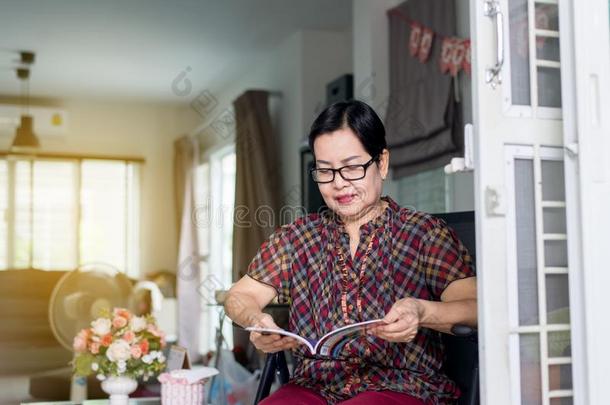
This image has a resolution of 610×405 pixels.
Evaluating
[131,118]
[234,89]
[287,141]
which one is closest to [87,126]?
[131,118]

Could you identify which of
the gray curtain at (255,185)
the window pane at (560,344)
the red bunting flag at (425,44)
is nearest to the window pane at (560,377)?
the window pane at (560,344)

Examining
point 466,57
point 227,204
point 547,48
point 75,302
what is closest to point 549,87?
point 547,48

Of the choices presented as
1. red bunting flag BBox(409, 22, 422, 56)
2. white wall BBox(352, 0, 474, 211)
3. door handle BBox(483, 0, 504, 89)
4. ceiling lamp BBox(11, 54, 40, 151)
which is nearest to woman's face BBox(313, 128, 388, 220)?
door handle BBox(483, 0, 504, 89)

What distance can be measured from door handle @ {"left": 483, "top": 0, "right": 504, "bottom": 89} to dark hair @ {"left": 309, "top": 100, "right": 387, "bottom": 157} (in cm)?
40

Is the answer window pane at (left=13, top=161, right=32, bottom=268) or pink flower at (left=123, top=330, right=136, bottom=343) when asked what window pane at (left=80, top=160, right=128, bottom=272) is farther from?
pink flower at (left=123, top=330, right=136, bottom=343)

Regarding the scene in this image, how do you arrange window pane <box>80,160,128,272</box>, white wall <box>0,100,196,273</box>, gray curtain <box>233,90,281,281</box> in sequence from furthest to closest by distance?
white wall <box>0,100,196,273</box> < window pane <box>80,160,128,272</box> < gray curtain <box>233,90,281,281</box>

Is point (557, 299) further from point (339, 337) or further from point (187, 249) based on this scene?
point (187, 249)

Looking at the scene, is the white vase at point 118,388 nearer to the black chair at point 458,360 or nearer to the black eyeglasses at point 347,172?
the black chair at point 458,360

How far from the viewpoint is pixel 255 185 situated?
5859 mm

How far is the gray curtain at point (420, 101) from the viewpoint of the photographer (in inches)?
142

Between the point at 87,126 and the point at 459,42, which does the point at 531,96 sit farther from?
the point at 87,126

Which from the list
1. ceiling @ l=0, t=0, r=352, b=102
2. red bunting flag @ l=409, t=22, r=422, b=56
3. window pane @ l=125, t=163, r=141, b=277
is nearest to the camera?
red bunting flag @ l=409, t=22, r=422, b=56

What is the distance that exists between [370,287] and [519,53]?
611 mm

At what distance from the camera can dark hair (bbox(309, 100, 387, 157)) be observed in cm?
183
